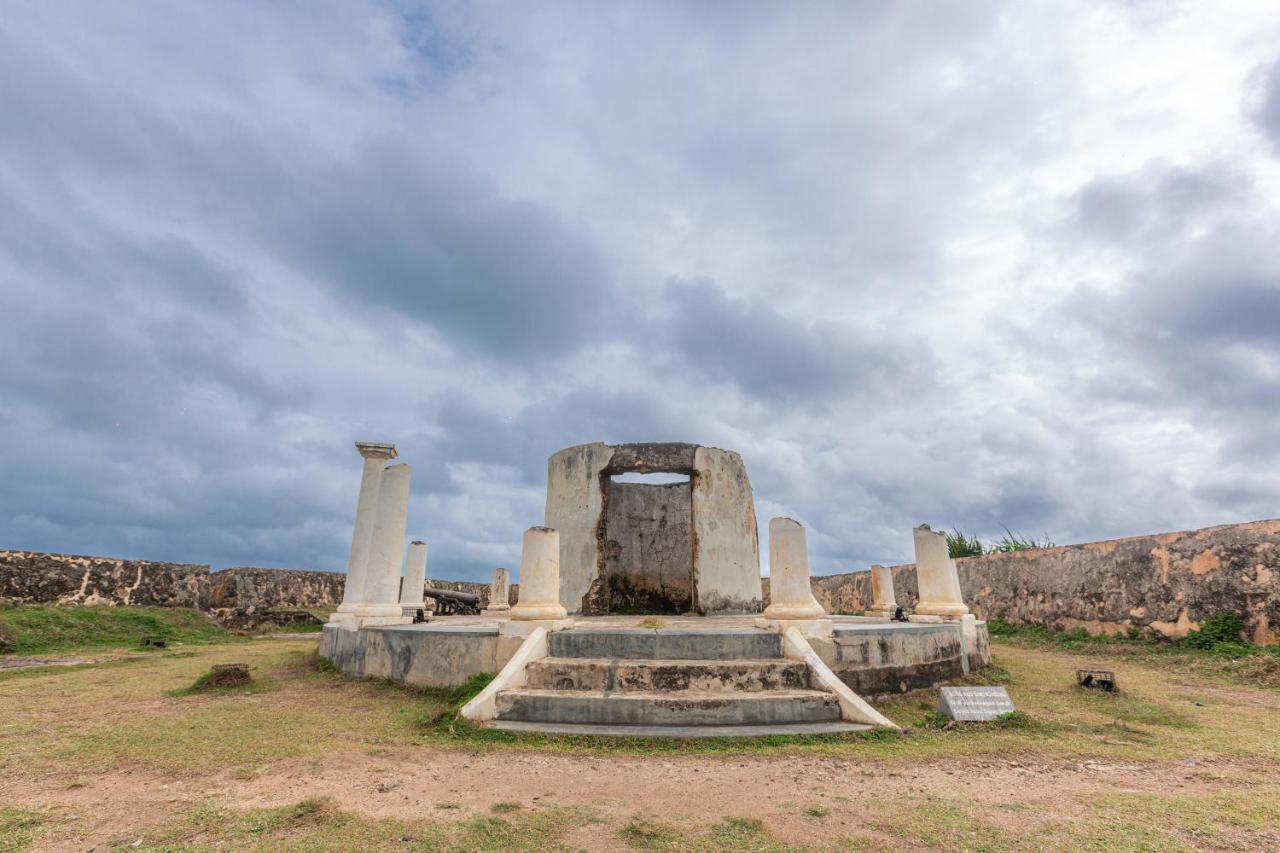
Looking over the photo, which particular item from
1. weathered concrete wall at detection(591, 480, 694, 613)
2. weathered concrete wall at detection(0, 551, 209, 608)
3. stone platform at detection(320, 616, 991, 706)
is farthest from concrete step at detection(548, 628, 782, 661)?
weathered concrete wall at detection(0, 551, 209, 608)

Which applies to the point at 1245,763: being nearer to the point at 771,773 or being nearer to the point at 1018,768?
the point at 1018,768

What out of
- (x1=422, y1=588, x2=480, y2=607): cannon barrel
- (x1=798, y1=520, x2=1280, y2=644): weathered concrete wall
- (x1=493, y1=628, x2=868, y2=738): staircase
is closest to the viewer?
(x1=493, y1=628, x2=868, y2=738): staircase

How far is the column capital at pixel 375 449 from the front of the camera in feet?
35.6

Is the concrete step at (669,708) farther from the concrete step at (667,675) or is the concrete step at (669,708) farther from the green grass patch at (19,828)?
the green grass patch at (19,828)

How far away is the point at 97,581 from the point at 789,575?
1732 cm

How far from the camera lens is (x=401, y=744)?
17.0ft

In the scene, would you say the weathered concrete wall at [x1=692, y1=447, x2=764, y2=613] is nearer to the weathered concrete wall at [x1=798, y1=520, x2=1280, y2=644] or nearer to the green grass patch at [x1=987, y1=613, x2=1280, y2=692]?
the green grass patch at [x1=987, y1=613, x2=1280, y2=692]

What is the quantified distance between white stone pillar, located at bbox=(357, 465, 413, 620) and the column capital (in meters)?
0.60

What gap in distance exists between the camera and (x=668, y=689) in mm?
6043

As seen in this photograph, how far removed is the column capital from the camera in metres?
10.9

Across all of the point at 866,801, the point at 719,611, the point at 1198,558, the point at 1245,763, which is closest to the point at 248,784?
the point at 866,801

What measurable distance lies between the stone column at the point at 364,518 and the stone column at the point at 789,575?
6564 mm

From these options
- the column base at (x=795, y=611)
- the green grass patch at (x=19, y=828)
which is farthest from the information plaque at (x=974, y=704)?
the green grass patch at (x=19, y=828)

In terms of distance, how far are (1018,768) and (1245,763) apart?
6.00 feet
